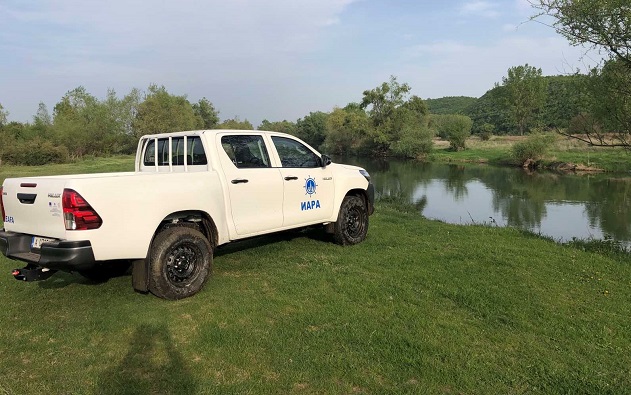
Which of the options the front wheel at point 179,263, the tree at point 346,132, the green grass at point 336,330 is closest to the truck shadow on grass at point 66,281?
the green grass at point 336,330

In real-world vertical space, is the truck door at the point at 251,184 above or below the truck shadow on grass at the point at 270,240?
above

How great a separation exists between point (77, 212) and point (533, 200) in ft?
70.8

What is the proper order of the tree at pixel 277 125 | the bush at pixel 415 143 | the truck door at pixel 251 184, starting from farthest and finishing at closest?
the tree at pixel 277 125, the bush at pixel 415 143, the truck door at pixel 251 184

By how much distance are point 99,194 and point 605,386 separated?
4553mm

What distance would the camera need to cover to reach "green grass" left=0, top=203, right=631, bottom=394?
327 centimetres

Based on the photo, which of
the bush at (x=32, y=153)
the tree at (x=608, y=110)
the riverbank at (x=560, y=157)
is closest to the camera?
the tree at (x=608, y=110)

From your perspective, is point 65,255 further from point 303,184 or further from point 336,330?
point 303,184

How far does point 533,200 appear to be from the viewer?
21.4 meters

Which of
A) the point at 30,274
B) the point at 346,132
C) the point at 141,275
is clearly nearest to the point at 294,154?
the point at 141,275

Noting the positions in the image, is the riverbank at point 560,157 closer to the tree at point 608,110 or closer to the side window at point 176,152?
the tree at point 608,110

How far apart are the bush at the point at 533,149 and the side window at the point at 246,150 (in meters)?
39.4

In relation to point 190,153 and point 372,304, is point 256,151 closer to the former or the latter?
point 190,153

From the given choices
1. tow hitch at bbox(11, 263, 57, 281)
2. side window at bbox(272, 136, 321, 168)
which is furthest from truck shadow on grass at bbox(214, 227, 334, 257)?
tow hitch at bbox(11, 263, 57, 281)

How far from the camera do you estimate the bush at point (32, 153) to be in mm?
41625
